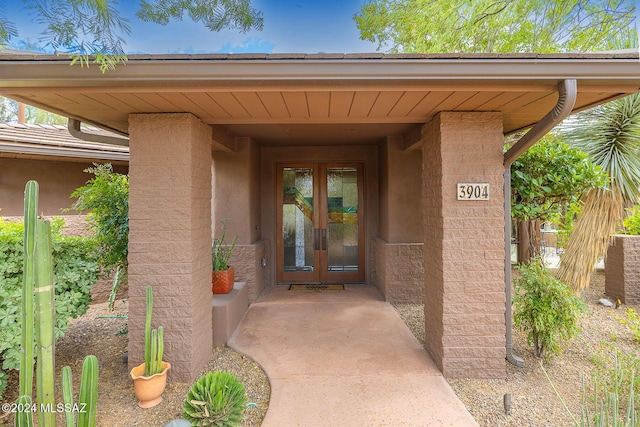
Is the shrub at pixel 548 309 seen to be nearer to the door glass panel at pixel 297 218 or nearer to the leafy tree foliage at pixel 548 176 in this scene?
the leafy tree foliage at pixel 548 176

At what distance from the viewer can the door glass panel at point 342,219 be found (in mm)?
5859

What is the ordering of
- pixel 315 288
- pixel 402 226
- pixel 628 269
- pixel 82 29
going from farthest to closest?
1. pixel 315 288
2. pixel 402 226
3. pixel 628 269
4. pixel 82 29

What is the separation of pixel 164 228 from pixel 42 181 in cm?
390

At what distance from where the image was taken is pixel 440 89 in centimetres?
228

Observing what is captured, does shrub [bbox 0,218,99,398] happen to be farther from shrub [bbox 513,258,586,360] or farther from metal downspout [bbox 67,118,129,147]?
shrub [bbox 513,258,586,360]

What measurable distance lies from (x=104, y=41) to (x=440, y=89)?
2.35m

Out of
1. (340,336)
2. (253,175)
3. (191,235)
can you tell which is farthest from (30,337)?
(253,175)

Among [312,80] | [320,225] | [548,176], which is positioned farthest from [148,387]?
[548,176]

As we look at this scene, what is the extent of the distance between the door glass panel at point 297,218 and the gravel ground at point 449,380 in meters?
2.44

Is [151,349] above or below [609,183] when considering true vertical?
below

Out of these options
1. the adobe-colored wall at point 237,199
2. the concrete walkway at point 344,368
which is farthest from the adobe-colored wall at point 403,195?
the adobe-colored wall at point 237,199

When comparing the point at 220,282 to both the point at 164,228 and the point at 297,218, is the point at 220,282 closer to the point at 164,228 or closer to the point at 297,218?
the point at 164,228

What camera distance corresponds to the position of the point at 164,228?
2.79 metres

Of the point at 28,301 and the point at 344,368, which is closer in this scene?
the point at 28,301
